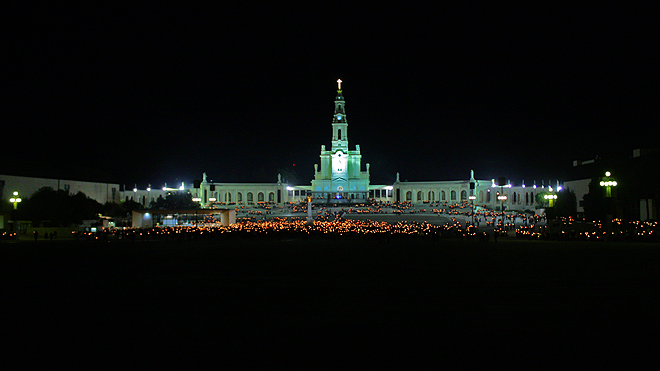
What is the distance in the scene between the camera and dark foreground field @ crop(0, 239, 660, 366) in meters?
9.56

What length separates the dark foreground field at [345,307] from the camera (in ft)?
31.4

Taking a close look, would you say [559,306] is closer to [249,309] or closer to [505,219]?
[249,309]

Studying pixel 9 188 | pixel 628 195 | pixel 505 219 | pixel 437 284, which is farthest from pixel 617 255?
pixel 9 188

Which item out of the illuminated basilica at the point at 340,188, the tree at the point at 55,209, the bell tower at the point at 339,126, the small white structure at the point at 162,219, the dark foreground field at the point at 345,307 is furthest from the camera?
the bell tower at the point at 339,126

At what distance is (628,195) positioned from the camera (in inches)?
1918

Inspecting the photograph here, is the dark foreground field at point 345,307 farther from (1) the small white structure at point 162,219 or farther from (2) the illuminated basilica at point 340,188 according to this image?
(2) the illuminated basilica at point 340,188

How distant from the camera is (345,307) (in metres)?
12.4

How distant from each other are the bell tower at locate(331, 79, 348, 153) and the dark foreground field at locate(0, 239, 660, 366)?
100m

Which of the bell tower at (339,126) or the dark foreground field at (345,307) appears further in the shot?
the bell tower at (339,126)

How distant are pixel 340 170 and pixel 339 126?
9020 millimetres

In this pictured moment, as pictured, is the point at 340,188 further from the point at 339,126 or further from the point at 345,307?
the point at 345,307

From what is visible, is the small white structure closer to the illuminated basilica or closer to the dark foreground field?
the dark foreground field

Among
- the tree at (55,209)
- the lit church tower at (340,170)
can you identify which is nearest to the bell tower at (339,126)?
the lit church tower at (340,170)

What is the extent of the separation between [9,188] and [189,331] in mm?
59080
